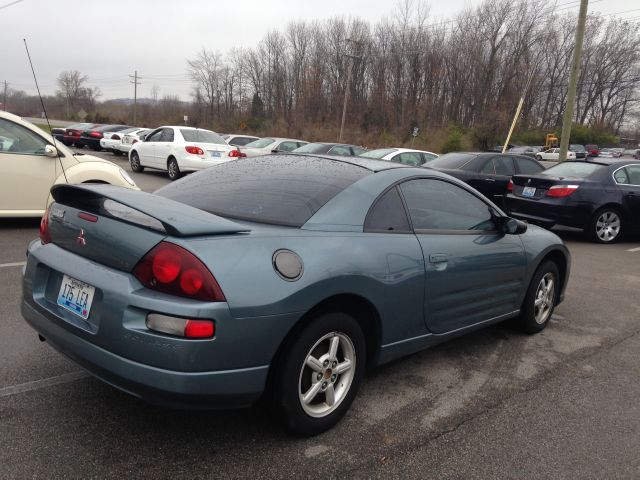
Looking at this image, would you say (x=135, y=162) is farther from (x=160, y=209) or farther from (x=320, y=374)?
(x=320, y=374)

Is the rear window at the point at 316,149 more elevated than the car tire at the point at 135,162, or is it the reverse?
the rear window at the point at 316,149

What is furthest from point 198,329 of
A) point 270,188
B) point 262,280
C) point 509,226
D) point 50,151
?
point 50,151

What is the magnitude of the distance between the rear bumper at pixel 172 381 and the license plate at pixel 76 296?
13 centimetres

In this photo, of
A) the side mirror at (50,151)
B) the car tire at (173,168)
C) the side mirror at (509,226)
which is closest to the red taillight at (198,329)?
the side mirror at (509,226)

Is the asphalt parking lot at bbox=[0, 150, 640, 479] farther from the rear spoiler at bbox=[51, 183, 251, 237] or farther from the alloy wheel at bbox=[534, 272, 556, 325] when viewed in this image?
the rear spoiler at bbox=[51, 183, 251, 237]

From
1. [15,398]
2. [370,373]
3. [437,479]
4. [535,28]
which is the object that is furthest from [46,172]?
[535,28]

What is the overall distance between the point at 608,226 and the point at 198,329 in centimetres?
937

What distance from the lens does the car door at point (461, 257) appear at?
11.0ft

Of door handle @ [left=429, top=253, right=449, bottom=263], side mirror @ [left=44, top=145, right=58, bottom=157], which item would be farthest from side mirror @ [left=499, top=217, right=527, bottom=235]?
side mirror @ [left=44, top=145, right=58, bottom=157]

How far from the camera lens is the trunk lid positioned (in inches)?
94.7

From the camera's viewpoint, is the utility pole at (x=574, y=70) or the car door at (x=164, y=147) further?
the utility pole at (x=574, y=70)

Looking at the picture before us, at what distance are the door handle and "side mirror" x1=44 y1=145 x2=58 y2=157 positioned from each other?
606cm

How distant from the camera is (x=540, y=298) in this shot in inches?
181

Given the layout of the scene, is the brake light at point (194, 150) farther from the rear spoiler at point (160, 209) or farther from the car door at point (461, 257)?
the rear spoiler at point (160, 209)
